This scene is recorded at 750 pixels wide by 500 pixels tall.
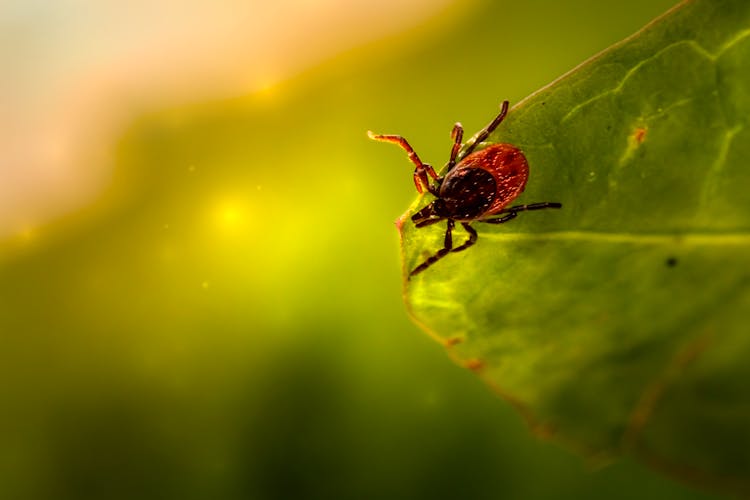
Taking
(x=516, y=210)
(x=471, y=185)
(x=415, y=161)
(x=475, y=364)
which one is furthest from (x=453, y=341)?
(x=415, y=161)

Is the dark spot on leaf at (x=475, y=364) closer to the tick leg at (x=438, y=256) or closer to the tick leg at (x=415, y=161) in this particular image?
the tick leg at (x=438, y=256)

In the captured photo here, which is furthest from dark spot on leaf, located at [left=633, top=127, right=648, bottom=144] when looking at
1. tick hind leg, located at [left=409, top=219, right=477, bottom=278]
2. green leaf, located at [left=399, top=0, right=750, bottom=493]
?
tick hind leg, located at [left=409, top=219, right=477, bottom=278]

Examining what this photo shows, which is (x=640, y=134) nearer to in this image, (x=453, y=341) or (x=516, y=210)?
(x=516, y=210)

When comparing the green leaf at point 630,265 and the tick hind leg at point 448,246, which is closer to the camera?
the green leaf at point 630,265

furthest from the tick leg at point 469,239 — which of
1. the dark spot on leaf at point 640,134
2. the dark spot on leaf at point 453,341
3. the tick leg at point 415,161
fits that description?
the tick leg at point 415,161

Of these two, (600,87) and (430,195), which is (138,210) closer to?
(430,195)

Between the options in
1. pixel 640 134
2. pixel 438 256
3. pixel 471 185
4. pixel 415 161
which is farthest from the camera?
pixel 415 161
